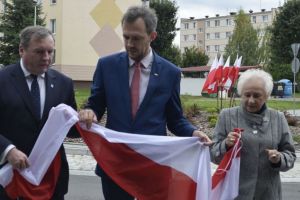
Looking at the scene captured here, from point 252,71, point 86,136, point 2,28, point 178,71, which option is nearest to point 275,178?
point 252,71

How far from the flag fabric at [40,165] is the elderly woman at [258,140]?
1.26 metres

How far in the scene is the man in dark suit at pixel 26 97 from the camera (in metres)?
4.19

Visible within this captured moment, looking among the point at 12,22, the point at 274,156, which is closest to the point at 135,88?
the point at 274,156

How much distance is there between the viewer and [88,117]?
14.3 ft

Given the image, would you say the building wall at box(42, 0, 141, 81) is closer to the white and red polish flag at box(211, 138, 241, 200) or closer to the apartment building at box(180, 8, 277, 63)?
the white and red polish flag at box(211, 138, 241, 200)

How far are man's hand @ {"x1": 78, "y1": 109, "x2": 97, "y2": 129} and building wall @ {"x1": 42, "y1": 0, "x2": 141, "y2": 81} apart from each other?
4864 cm

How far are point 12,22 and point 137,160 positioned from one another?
45.5 meters

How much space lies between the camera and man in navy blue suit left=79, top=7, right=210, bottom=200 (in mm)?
4266

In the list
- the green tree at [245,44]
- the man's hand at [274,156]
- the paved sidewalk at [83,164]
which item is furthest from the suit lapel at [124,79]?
the green tree at [245,44]

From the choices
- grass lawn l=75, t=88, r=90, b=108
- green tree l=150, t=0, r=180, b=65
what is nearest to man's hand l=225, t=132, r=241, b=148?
grass lawn l=75, t=88, r=90, b=108

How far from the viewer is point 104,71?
4461 mm

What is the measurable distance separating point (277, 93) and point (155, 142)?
149 ft

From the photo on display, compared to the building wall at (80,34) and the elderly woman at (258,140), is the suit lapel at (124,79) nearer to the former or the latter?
the elderly woman at (258,140)

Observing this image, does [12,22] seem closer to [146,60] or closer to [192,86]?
[192,86]
